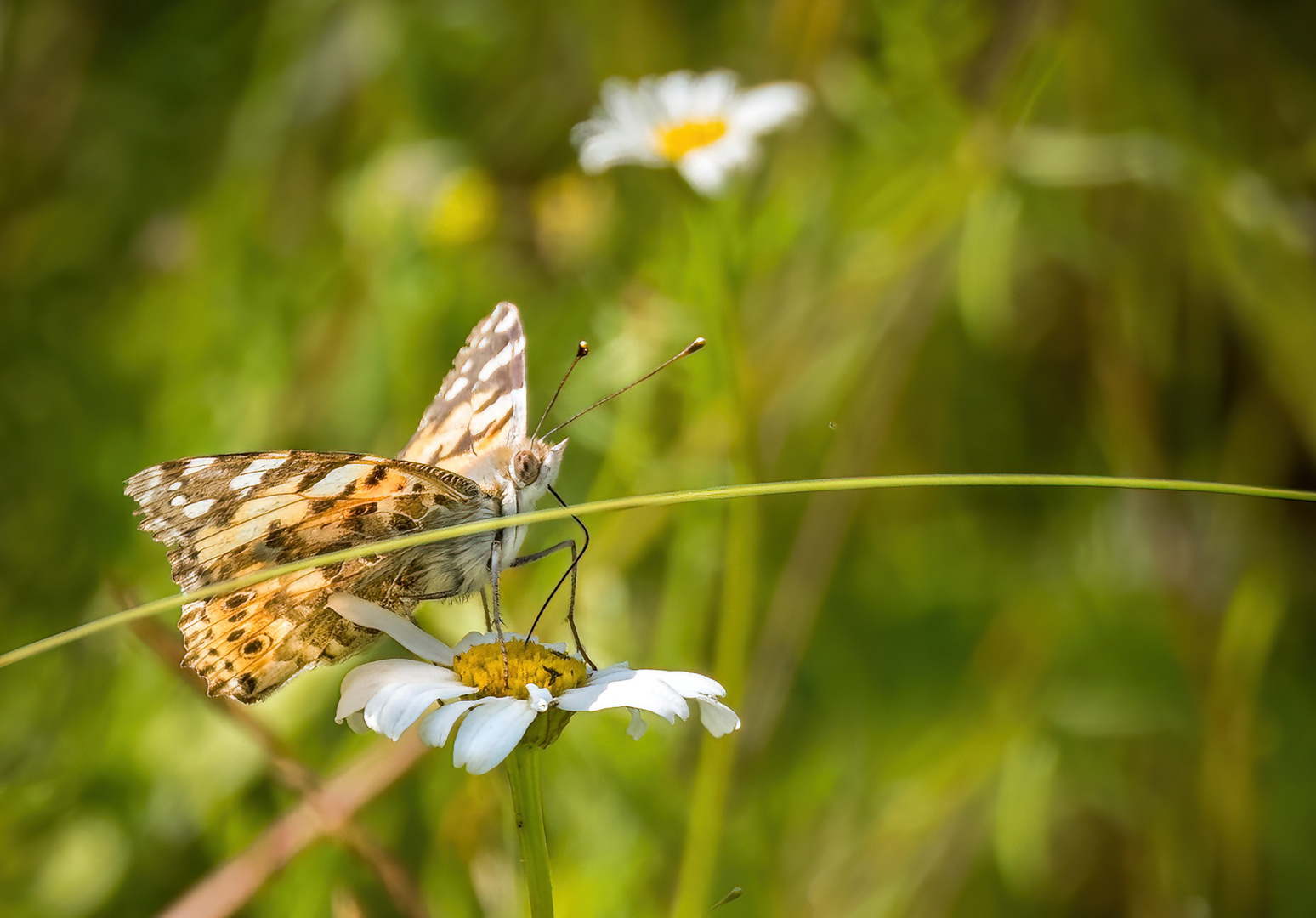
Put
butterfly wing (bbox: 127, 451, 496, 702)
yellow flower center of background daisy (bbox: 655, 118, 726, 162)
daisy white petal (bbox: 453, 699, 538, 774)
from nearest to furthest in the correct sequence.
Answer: daisy white petal (bbox: 453, 699, 538, 774), butterfly wing (bbox: 127, 451, 496, 702), yellow flower center of background daisy (bbox: 655, 118, 726, 162)

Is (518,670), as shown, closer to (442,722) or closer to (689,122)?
(442,722)

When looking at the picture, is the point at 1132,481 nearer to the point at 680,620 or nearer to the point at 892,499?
the point at 680,620

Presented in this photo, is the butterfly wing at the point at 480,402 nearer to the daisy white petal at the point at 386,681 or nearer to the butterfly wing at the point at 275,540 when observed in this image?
the butterfly wing at the point at 275,540

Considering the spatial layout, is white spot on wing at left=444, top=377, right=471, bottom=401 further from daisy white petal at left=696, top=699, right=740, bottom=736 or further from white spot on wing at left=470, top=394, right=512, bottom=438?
daisy white petal at left=696, top=699, right=740, bottom=736

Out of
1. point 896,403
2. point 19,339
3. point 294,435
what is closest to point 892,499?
point 896,403

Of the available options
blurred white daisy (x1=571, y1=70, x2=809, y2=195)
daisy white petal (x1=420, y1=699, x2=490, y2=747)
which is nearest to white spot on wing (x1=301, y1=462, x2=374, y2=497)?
daisy white petal (x1=420, y1=699, x2=490, y2=747)

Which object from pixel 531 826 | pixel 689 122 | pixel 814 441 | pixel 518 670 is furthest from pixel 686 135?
pixel 531 826
